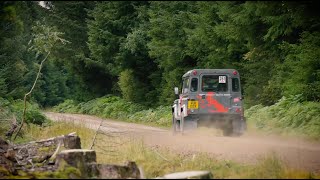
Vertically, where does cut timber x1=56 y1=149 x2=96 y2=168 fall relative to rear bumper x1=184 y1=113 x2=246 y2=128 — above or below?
below

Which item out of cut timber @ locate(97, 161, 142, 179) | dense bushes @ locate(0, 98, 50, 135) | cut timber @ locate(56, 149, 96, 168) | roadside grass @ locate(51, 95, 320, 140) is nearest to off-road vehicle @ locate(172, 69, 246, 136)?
roadside grass @ locate(51, 95, 320, 140)

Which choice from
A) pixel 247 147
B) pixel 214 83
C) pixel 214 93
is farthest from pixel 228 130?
pixel 247 147

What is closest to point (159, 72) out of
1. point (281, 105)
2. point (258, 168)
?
point (281, 105)

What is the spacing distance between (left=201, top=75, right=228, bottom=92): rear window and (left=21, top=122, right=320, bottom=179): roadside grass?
3.95 m

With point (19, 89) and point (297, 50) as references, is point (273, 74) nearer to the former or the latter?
point (297, 50)

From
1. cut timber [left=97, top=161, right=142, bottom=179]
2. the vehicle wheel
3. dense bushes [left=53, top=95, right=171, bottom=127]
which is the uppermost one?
dense bushes [left=53, top=95, right=171, bottom=127]

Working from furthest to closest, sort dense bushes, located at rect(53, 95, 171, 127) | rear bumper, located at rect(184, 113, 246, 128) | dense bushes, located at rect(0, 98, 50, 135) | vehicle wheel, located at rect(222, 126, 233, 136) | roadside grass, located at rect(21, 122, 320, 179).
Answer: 1. dense bushes, located at rect(53, 95, 171, 127)
2. vehicle wheel, located at rect(222, 126, 233, 136)
3. rear bumper, located at rect(184, 113, 246, 128)
4. dense bushes, located at rect(0, 98, 50, 135)
5. roadside grass, located at rect(21, 122, 320, 179)

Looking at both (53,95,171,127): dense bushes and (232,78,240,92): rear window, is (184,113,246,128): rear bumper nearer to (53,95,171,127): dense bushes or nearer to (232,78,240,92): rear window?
(232,78,240,92): rear window

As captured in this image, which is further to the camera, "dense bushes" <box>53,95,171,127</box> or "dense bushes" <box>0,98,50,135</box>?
"dense bushes" <box>53,95,171,127</box>

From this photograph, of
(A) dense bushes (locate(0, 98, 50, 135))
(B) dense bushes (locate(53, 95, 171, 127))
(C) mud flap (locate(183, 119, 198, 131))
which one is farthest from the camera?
(B) dense bushes (locate(53, 95, 171, 127))

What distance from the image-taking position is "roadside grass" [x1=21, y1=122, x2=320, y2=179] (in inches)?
339

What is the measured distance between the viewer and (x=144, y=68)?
1358 inches

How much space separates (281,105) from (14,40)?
1650 cm

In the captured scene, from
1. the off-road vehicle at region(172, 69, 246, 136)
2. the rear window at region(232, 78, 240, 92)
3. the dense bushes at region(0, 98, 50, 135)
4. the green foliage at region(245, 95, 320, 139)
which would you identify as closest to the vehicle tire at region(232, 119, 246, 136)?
the off-road vehicle at region(172, 69, 246, 136)
